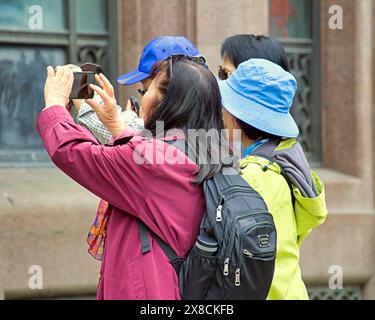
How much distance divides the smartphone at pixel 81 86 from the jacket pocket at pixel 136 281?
721 mm

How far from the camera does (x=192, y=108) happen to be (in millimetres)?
3305

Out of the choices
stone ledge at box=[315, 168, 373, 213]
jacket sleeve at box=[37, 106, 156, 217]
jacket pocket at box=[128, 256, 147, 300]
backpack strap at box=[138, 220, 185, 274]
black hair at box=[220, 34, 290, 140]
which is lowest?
stone ledge at box=[315, 168, 373, 213]

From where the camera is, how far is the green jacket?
345 centimetres

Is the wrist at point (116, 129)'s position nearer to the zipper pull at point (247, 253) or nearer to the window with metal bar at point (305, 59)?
the zipper pull at point (247, 253)

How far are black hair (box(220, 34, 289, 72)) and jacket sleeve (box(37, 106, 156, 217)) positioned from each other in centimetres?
134

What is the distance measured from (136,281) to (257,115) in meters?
0.92

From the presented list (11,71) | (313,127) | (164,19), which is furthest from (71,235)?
(313,127)

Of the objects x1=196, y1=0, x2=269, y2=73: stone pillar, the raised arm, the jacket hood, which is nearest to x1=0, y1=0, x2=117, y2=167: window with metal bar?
x1=196, y1=0, x2=269, y2=73: stone pillar

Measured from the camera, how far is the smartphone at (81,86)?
346 centimetres

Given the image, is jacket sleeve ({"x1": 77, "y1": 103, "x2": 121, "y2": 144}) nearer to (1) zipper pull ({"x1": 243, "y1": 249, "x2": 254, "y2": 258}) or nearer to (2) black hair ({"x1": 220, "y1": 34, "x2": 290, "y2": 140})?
(2) black hair ({"x1": 220, "y1": 34, "x2": 290, "y2": 140})

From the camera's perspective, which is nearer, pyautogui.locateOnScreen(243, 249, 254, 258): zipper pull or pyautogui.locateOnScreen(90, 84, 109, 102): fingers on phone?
pyautogui.locateOnScreen(243, 249, 254, 258): zipper pull

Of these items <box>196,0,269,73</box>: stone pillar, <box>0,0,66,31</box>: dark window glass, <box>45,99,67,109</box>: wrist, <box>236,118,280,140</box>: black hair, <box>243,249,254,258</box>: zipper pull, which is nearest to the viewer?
<box>243,249,254,258</box>: zipper pull

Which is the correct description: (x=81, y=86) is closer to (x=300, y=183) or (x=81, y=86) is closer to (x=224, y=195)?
(x=224, y=195)

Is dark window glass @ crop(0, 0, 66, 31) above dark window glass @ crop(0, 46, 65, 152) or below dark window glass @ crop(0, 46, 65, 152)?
above
